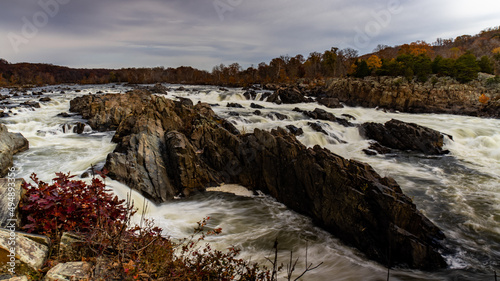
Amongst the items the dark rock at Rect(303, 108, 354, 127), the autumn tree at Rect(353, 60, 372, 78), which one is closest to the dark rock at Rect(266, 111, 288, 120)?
the dark rock at Rect(303, 108, 354, 127)

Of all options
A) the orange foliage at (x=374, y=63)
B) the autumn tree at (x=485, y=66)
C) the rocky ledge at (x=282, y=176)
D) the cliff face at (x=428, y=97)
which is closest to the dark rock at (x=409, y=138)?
the rocky ledge at (x=282, y=176)

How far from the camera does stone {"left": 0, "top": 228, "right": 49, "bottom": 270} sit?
3301 millimetres

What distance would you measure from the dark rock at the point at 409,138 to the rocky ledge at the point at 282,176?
33.6 ft

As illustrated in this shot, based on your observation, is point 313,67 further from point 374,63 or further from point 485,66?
point 485,66

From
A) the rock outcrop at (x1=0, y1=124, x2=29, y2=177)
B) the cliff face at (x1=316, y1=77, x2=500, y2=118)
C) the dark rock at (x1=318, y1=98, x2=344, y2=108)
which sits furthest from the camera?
the dark rock at (x1=318, y1=98, x2=344, y2=108)

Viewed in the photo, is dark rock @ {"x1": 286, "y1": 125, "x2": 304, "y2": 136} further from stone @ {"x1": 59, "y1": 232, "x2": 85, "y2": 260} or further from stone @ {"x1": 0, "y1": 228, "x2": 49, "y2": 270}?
stone @ {"x1": 0, "y1": 228, "x2": 49, "y2": 270}

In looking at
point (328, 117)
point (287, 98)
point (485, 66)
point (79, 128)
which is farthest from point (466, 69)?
point (79, 128)

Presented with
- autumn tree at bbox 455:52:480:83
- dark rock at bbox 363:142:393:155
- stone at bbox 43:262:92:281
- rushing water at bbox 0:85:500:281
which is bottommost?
rushing water at bbox 0:85:500:281

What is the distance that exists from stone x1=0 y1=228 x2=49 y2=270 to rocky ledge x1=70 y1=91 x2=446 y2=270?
21.8ft

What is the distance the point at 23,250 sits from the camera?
350 centimetres

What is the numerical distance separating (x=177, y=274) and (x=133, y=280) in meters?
0.69

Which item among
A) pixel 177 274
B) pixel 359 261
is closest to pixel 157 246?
pixel 177 274

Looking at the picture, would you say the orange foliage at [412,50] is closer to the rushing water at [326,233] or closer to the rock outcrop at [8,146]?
the rushing water at [326,233]

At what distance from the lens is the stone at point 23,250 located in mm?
3301
